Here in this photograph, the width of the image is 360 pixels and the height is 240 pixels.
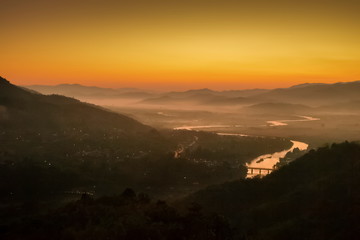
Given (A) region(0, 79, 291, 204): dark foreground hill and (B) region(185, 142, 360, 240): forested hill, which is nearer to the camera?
(B) region(185, 142, 360, 240): forested hill

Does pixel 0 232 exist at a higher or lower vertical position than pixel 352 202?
lower

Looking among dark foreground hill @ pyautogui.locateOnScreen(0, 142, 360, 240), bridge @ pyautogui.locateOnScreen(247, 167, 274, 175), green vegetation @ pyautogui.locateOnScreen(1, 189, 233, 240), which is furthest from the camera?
bridge @ pyautogui.locateOnScreen(247, 167, 274, 175)

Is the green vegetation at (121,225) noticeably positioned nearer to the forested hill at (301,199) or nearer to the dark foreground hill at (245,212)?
the dark foreground hill at (245,212)

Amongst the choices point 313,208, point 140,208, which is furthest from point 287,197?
point 140,208

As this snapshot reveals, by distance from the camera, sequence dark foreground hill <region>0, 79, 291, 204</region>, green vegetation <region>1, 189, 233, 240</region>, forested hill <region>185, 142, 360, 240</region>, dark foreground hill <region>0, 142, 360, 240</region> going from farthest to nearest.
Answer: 1. dark foreground hill <region>0, 79, 291, 204</region>
2. forested hill <region>185, 142, 360, 240</region>
3. dark foreground hill <region>0, 142, 360, 240</region>
4. green vegetation <region>1, 189, 233, 240</region>

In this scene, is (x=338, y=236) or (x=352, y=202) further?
(x=352, y=202)

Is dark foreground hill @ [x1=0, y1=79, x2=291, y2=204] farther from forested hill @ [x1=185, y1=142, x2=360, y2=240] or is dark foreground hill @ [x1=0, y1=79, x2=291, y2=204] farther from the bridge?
forested hill @ [x1=185, y1=142, x2=360, y2=240]

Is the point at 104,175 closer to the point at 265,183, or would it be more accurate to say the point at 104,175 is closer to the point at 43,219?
the point at 265,183

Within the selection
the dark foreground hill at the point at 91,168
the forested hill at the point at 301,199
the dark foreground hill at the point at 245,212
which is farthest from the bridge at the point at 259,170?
the forested hill at the point at 301,199

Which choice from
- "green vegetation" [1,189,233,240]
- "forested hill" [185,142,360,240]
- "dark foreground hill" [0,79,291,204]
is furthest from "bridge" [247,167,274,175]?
"green vegetation" [1,189,233,240]

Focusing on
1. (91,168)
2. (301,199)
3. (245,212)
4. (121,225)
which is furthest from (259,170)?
(121,225)
